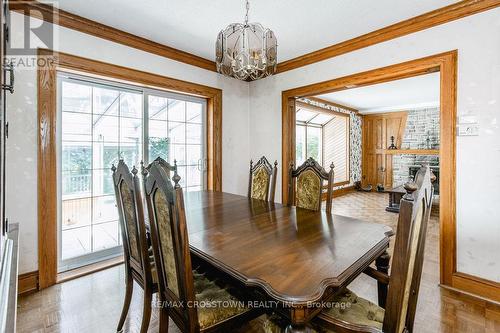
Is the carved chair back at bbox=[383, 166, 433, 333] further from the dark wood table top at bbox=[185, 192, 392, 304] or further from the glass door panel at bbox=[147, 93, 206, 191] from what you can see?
the glass door panel at bbox=[147, 93, 206, 191]

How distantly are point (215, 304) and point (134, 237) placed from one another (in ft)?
2.31

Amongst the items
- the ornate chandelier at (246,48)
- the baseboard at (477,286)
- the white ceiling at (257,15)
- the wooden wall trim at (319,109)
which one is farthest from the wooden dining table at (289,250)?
the wooden wall trim at (319,109)

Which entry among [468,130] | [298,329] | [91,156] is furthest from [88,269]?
[468,130]

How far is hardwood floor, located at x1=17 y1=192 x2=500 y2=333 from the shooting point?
1.77m

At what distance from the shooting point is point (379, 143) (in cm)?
746

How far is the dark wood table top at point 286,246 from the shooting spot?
3.30 feet

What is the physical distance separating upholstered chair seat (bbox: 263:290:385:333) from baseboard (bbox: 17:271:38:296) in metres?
2.27

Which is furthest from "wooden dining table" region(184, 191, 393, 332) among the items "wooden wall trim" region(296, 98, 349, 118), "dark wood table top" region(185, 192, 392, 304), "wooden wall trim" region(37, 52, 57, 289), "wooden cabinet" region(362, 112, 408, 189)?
"wooden cabinet" region(362, 112, 408, 189)

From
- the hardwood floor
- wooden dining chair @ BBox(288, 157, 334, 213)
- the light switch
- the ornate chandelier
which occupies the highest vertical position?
the ornate chandelier

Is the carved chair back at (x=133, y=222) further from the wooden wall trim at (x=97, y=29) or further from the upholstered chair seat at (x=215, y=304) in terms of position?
the wooden wall trim at (x=97, y=29)

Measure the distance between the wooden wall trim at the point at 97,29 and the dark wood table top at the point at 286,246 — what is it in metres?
2.04

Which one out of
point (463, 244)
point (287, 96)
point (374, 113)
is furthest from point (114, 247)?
point (374, 113)

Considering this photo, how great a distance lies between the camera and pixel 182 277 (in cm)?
112

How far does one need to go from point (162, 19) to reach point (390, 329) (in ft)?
9.30
